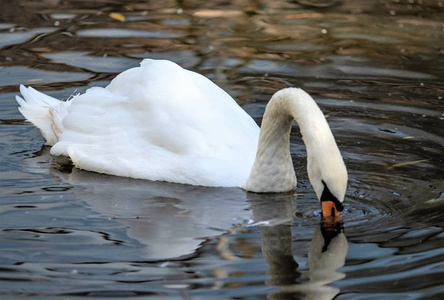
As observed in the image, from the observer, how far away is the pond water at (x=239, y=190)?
20.4 ft

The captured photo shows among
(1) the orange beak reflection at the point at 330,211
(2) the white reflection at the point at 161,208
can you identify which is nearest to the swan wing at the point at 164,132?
(2) the white reflection at the point at 161,208

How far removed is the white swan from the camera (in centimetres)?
798

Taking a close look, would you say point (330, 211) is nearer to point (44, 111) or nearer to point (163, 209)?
point (163, 209)

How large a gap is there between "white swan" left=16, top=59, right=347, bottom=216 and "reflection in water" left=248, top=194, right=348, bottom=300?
21.6 inches

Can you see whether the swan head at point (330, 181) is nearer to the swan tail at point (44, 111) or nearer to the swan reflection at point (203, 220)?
the swan reflection at point (203, 220)

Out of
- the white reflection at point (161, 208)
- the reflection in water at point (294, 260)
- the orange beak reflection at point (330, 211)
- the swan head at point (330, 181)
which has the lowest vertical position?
the white reflection at point (161, 208)

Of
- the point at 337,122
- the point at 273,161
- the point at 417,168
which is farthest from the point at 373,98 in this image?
the point at 273,161

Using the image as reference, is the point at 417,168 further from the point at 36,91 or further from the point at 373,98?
the point at 36,91

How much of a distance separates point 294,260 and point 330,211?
0.53 metres

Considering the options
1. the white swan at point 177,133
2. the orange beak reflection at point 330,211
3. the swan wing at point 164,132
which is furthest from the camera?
the swan wing at point 164,132

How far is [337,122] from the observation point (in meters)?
9.72

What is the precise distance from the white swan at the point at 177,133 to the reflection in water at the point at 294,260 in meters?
0.55

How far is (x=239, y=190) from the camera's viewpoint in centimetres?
807

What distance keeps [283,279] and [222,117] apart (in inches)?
94.3
